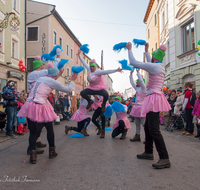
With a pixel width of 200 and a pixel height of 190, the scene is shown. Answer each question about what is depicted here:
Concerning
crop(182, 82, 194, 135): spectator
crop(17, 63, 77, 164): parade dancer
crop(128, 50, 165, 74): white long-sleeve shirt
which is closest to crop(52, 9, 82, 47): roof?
crop(182, 82, 194, 135): spectator

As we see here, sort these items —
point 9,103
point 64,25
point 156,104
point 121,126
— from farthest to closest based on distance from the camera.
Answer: point 64,25 < point 9,103 < point 121,126 < point 156,104

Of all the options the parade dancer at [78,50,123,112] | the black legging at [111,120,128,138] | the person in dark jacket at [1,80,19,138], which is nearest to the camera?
the parade dancer at [78,50,123,112]

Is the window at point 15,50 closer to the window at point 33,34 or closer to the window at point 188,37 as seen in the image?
the window at point 33,34

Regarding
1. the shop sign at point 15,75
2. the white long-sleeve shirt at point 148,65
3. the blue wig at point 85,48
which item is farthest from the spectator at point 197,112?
the shop sign at point 15,75

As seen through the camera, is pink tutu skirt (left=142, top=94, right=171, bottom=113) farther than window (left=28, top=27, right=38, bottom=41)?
No

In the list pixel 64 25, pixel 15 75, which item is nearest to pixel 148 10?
pixel 64 25

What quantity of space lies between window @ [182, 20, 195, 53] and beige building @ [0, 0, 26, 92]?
40.4 ft

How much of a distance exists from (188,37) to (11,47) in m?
13.8

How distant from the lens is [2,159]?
418cm

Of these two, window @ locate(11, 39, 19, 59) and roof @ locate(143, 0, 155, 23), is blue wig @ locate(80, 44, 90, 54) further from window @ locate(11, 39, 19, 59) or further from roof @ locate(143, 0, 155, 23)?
roof @ locate(143, 0, 155, 23)

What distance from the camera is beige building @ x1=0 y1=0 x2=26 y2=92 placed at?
589 inches

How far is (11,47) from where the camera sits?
53.9ft

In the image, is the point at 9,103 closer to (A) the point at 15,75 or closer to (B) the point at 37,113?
(B) the point at 37,113

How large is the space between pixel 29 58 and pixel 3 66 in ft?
30.0
